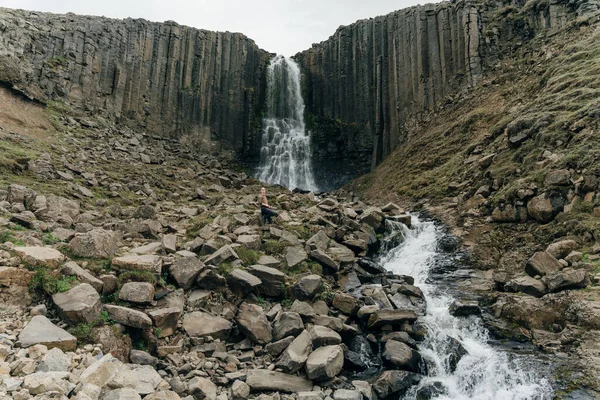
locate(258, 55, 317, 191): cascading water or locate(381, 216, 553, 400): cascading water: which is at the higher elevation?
locate(258, 55, 317, 191): cascading water

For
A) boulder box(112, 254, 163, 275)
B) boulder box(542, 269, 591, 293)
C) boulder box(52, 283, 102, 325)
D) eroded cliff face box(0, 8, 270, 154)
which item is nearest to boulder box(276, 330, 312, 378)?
boulder box(112, 254, 163, 275)

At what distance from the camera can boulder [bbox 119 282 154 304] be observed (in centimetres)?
784

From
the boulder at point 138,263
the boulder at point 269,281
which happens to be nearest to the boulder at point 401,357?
the boulder at point 269,281

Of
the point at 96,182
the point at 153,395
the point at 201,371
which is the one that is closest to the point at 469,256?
the point at 201,371

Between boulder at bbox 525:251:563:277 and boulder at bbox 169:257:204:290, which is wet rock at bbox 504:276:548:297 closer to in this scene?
boulder at bbox 525:251:563:277

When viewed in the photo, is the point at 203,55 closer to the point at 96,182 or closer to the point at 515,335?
the point at 96,182

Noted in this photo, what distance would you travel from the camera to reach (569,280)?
30.3 feet

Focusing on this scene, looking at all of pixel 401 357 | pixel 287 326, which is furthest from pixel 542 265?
pixel 287 326

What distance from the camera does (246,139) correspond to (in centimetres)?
3738

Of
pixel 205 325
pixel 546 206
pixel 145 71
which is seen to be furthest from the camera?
pixel 145 71

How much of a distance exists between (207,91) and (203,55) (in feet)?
12.2

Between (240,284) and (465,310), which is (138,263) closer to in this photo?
(240,284)

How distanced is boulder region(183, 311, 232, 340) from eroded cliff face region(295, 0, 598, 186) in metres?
24.7

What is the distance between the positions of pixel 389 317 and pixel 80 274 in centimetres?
734
